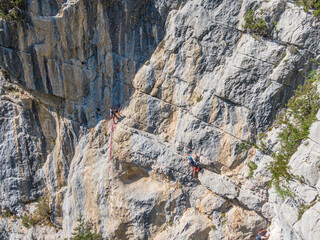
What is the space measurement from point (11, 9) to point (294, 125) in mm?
14242

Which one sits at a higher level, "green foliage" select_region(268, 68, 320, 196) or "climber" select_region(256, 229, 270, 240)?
"green foliage" select_region(268, 68, 320, 196)

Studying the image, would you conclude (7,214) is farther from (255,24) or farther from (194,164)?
(255,24)

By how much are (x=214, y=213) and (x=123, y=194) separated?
4.70 metres

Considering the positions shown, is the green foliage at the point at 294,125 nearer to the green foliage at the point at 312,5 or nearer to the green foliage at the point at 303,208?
the green foliage at the point at 303,208

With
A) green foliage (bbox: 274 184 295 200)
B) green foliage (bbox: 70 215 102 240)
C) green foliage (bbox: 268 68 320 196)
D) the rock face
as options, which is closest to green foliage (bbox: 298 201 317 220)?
the rock face

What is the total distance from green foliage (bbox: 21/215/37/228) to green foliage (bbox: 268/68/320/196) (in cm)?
1485

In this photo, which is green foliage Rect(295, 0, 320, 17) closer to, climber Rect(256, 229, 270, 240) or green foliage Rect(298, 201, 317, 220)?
green foliage Rect(298, 201, 317, 220)

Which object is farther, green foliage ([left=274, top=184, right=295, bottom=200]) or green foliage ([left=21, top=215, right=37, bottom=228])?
green foliage ([left=21, top=215, right=37, bottom=228])

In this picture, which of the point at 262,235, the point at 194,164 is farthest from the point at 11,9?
the point at 262,235

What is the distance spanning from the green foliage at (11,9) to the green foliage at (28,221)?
479 inches

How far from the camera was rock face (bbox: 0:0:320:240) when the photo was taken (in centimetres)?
1123

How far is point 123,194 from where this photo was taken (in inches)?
530

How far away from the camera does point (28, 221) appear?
55.2 feet

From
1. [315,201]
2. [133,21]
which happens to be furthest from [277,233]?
[133,21]
